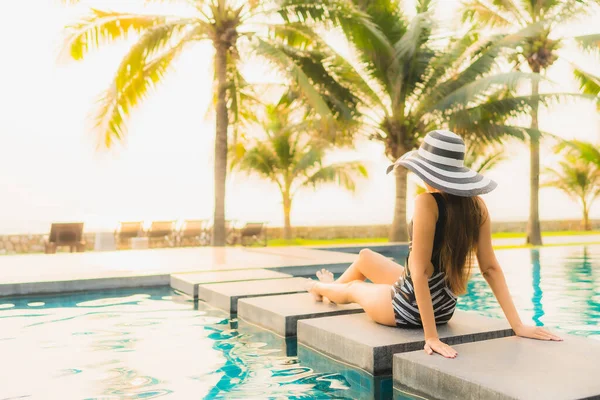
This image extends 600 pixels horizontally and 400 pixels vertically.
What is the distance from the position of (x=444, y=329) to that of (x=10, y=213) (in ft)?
170

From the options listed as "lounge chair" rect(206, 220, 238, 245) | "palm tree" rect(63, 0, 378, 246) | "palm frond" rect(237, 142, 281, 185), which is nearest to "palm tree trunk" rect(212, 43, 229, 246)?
"palm tree" rect(63, 0, 378, 246)

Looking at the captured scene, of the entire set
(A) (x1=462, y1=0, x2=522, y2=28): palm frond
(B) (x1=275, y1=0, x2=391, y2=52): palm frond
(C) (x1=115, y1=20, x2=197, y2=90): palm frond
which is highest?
(A) (x1=462, y1=0, x2=522, y2=28): palm frond

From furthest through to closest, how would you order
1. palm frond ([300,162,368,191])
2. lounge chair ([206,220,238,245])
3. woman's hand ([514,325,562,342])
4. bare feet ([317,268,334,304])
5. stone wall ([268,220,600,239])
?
stone wall ([268,220,600,239]), palm frond ([300,162,368,191]), lounge chair ([206,220,238,245]), bare feet ([317,268,334,304]), woman's hand ([514,325,562,342])

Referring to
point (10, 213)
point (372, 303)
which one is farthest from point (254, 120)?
point (10, 213)

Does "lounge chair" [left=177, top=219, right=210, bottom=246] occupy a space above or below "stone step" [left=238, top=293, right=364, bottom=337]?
above

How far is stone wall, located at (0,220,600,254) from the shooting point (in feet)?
62.9

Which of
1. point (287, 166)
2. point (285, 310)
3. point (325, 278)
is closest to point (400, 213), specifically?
point (287, 166)

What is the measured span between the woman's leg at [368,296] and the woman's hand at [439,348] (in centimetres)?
51

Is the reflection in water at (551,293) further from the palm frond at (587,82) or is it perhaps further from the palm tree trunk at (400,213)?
the palm frond at (587,82)

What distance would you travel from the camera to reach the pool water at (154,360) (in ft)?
11.4

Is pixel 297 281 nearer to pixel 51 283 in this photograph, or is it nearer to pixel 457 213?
→ pixel 51 283

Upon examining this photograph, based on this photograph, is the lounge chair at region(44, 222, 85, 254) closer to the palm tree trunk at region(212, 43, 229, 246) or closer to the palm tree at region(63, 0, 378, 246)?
the palm tree at region(63, 0, 378, 246)

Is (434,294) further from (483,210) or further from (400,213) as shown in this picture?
(400,213)

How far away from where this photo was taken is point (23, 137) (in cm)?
3020
